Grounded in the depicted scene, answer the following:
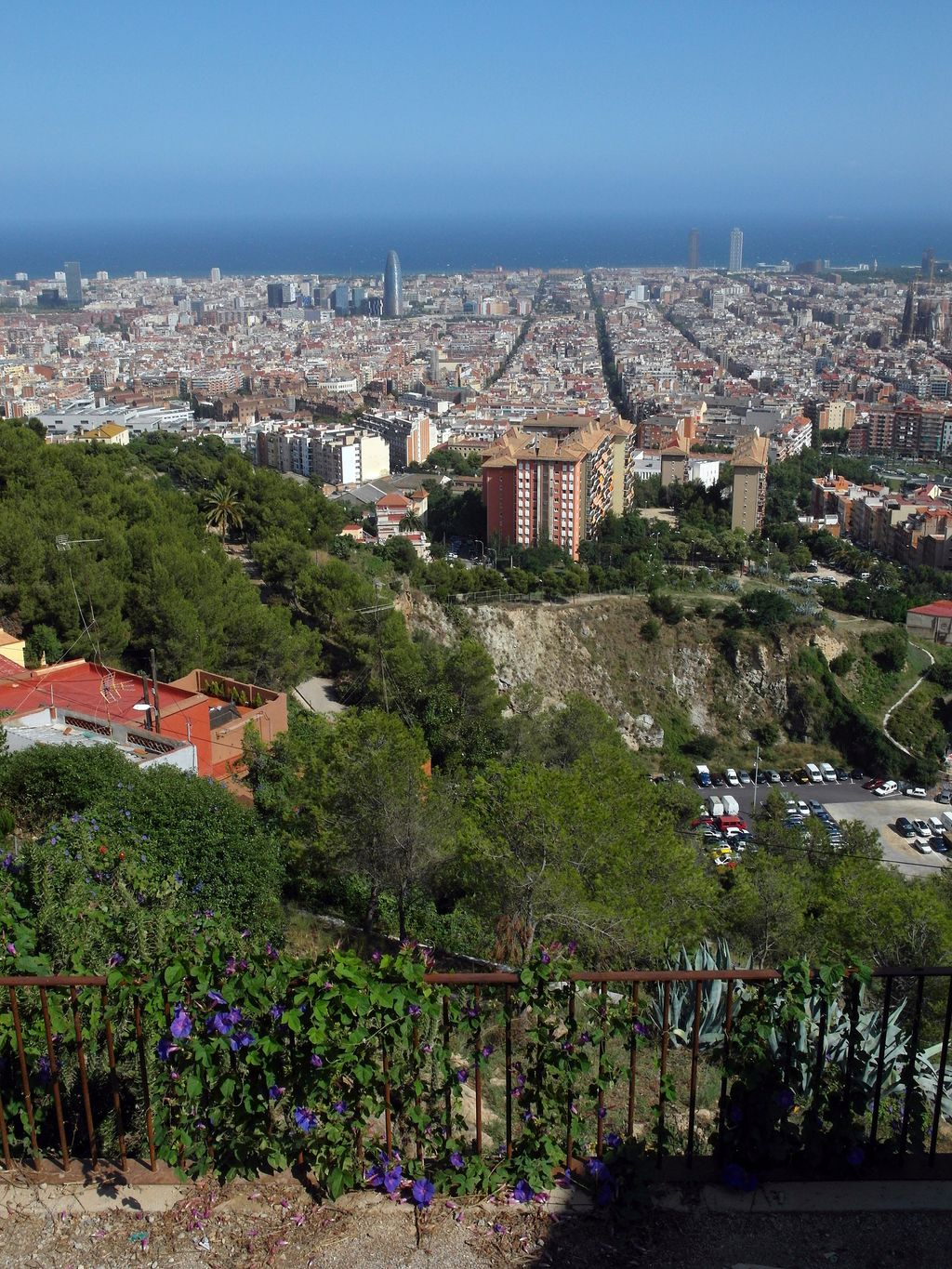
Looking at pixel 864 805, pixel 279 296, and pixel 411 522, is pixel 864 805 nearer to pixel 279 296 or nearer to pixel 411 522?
pixel 411 522

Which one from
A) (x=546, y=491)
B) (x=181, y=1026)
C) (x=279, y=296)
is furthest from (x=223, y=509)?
(x=279, y=296)

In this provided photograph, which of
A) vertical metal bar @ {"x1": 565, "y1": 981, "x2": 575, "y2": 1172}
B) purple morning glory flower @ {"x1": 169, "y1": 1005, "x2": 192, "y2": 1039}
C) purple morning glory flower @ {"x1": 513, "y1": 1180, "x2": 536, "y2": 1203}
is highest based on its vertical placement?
purple morning glory flower @ {"x1": 169, "y1": 1005, "x2": 192, "y2": 1039}

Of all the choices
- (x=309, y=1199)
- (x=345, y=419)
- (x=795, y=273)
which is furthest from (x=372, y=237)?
(x=309, y=1199)

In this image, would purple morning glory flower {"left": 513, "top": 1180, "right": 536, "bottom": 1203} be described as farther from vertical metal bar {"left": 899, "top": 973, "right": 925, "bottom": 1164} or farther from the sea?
the sea

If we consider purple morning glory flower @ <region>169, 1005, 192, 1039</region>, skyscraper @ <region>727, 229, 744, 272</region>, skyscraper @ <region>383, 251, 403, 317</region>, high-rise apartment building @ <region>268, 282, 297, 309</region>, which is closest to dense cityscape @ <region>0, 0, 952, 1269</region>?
purple morning glory flower @ <region>169, 1005, 192, 1039</region>

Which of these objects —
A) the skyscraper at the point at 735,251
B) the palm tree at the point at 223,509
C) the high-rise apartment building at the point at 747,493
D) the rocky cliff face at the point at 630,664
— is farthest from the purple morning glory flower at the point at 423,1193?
A: the skyscraper at the point at 735,251

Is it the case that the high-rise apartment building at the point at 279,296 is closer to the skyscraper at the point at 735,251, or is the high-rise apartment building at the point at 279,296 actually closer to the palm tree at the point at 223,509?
the skyscraper at the point at 735,251
